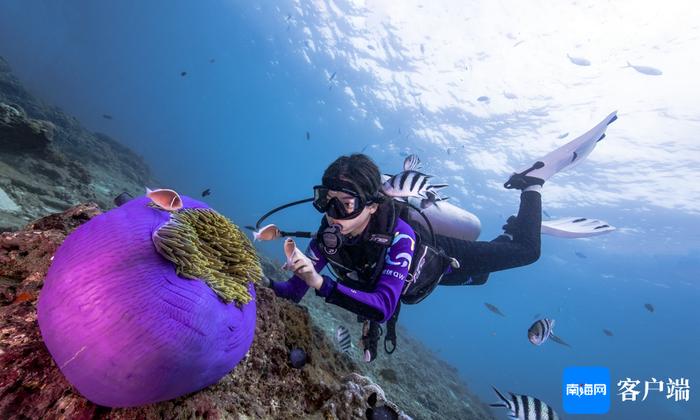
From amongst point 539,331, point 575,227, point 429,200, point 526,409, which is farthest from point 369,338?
point 575,227

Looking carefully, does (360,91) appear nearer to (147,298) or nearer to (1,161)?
(1,161)

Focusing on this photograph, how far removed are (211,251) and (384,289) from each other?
1.89m

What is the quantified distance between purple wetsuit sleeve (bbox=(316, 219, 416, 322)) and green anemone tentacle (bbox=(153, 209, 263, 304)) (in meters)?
0.91

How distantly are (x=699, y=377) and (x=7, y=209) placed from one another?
10132 cm

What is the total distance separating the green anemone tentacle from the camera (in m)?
1.75

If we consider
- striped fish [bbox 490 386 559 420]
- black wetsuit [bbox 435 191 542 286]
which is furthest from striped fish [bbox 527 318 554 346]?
striped fish [bbox 490 386 559 420]

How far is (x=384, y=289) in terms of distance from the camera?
336 cm

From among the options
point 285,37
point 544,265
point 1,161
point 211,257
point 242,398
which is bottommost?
point 1,161

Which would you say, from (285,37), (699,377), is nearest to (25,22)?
(285,37)

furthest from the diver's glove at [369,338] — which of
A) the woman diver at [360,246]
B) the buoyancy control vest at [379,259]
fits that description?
the buoyancy control vest at [379,259]

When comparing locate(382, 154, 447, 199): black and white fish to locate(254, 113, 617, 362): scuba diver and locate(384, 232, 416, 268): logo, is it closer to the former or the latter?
locate(254, 113, 617, 362): scuba diver

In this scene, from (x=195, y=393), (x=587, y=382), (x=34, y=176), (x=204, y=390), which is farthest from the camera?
(x=587, y=382)

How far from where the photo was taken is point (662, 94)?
53.7 feet

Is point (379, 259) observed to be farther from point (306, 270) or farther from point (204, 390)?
point (204, 390)
